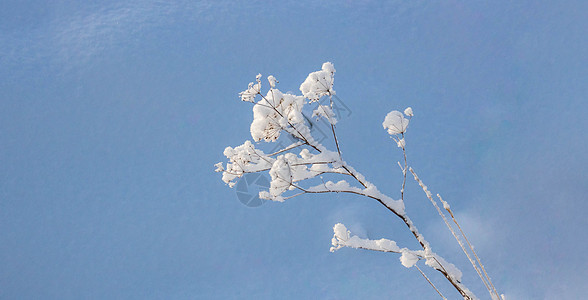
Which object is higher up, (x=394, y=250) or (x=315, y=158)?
(x=315, y=158)

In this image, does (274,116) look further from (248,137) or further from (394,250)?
(248,137)

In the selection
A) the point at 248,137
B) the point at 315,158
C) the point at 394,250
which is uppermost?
the point at 248,137

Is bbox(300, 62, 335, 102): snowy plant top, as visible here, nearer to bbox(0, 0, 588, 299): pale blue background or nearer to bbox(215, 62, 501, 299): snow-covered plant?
bbox(215, 62, 501, 299): snow-covered plant

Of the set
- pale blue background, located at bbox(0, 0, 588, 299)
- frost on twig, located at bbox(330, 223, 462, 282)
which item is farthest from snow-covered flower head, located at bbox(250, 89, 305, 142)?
pale blue background, located at bbox(0, 0, 588, 299)

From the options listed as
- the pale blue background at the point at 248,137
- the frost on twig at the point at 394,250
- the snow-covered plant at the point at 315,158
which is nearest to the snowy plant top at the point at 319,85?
the snow-covered plant at the point at 315,158

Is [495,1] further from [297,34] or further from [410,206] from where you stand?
[410,206]

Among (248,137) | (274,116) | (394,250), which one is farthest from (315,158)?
(248,137)

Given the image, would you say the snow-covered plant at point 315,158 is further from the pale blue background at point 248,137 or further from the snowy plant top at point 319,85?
the pale blue background at point 248,137

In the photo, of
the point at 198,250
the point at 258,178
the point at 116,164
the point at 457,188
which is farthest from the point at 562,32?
the point at 116,164

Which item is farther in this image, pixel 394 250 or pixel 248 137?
pixel 248 137
